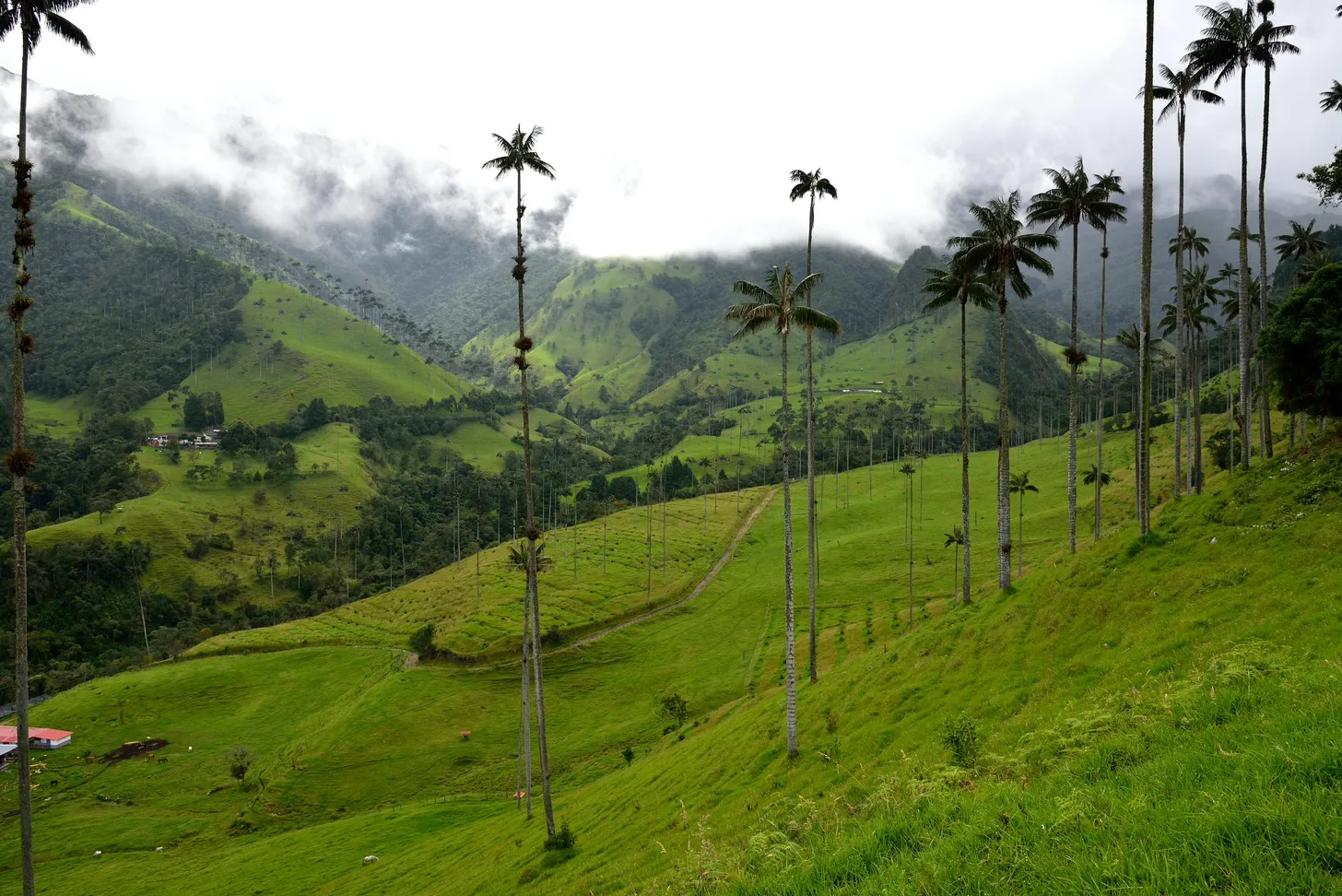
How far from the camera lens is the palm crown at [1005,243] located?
37594 mm

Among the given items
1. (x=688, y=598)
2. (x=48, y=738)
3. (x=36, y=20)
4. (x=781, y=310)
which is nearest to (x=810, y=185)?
(x=781, y=310)

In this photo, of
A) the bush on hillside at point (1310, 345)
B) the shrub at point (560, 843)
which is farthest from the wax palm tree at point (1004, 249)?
the shrub at point (560, 843)

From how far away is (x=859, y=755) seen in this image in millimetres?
25062

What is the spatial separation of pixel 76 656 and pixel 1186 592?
666ft

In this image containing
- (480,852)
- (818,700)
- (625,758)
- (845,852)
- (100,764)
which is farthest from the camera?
(100,764)

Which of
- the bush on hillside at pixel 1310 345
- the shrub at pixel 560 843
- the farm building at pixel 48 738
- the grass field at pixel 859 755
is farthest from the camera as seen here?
the farm building at pixel 48 738

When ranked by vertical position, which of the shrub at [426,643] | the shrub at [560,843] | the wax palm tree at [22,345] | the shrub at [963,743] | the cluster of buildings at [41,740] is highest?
the wax palm tree at [22,345]

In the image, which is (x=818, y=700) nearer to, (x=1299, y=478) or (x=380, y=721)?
(x=1299, y=478)

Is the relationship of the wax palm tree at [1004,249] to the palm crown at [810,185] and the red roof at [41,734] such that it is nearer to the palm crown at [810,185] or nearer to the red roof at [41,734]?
the palm crown at [810,185]

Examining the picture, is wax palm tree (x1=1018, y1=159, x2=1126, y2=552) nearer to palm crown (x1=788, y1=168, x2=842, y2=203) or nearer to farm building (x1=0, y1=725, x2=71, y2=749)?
palm crown (x1=788, y1=168, x2=842, y2=203)

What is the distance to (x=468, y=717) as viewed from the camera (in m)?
80.0

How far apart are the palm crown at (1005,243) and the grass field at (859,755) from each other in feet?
52.1

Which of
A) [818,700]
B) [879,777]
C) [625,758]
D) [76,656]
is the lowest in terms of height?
[76,656]

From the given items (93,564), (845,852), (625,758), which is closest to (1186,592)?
(845,852)
